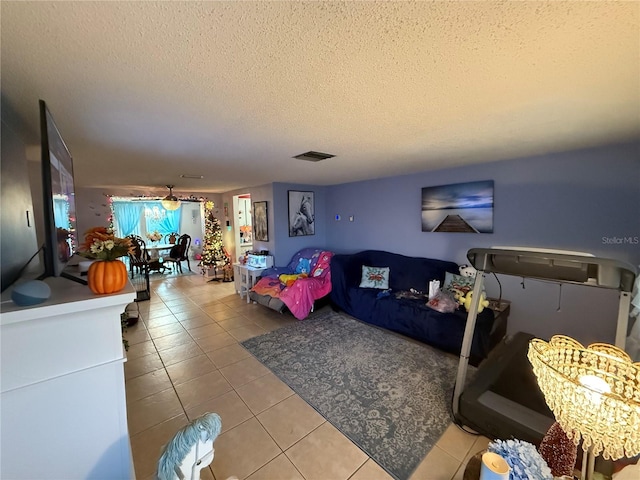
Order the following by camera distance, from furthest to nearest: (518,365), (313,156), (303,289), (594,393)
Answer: (303,289) < (313,156) < (518,365) < (594,393)

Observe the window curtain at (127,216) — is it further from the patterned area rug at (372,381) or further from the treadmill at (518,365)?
the treadmill at (518,365)

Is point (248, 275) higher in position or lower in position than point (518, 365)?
higher

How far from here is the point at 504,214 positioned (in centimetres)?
309

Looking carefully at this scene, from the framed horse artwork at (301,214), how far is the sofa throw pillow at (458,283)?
279 centimetres

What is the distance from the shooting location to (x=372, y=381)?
2383mm

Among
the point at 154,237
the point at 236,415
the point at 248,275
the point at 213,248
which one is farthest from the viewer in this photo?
the point at 154,237

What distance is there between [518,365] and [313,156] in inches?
108

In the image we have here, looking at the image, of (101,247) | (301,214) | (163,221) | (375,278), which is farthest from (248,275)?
(163,221)

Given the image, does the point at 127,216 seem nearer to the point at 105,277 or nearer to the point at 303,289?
the point at 303,289

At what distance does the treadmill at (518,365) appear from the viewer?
124 cm

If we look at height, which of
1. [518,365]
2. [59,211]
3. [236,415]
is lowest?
[236,415]

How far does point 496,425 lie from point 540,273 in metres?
1.09

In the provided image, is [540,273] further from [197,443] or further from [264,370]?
[264,370]

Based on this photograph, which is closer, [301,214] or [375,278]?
[375,278]
